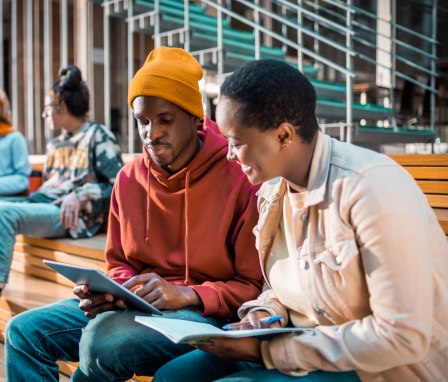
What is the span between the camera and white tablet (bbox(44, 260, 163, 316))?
133 centimetres

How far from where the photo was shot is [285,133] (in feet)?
3.84

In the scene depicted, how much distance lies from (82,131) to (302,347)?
242 centimetres

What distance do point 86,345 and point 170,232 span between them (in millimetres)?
406

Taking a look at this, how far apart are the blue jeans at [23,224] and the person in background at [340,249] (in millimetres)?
1953

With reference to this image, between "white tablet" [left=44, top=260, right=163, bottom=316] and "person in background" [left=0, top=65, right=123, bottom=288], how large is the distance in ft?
Result: 5.83

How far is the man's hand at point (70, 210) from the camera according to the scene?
3201 millimetres

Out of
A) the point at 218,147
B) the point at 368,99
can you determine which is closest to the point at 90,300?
the point at 218,147

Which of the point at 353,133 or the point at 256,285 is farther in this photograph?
the point at 353,133

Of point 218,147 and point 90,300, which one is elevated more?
point 218,147

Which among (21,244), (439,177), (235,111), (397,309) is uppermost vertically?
(235,111)

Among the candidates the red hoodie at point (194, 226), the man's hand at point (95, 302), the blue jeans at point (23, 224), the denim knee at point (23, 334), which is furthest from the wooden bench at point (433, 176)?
the blue jeans at point (23, 224)

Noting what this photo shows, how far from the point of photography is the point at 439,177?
202 centimetres

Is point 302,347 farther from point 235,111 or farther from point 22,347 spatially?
point 22,347

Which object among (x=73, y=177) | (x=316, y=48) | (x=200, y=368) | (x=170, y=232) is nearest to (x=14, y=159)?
(x=73, y=177)
